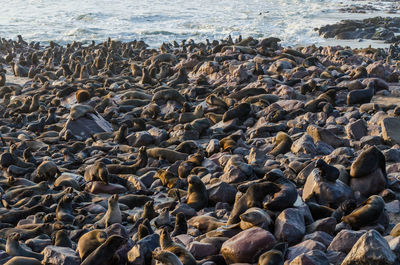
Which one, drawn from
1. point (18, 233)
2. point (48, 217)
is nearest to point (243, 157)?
point (48, 217)

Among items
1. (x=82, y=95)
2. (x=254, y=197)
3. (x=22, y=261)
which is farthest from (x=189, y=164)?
(x=82, y=95)

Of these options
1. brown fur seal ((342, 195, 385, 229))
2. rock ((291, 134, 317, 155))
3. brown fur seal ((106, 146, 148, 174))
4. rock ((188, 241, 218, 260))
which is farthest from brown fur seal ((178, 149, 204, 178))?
brown fur seal ((342, 195, 385, 229))

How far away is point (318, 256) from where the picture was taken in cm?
384

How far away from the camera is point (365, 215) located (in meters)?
4.56

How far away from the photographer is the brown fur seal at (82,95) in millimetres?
11672

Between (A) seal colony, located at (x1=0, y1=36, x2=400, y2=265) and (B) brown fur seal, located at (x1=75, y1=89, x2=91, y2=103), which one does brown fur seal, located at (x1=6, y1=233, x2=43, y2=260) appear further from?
(B) brown fur seal, located at (x1=75, y1=89, x2=91, y2=103)

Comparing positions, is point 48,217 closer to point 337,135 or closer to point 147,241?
point 147,241

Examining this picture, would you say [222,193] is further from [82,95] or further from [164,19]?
[164,19]

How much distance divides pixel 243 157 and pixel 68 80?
29.8ft

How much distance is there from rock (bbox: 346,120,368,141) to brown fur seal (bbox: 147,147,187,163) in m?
2.70

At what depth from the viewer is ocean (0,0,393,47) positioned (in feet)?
103

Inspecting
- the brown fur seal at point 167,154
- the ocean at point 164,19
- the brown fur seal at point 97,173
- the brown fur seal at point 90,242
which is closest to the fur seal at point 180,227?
the brown fur seal at point 90,242

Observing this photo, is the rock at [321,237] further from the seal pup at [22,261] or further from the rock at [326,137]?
the rock at [326,137]

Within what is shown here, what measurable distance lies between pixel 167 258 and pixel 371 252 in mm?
1580
